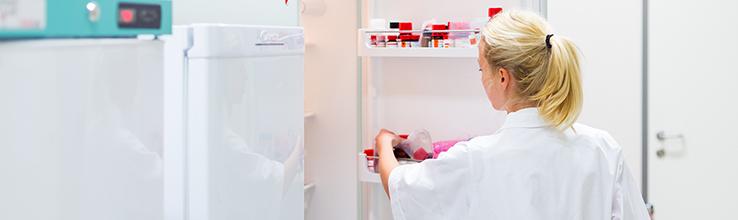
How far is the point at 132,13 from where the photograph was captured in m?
1.16

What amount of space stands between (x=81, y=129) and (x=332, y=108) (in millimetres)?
1455

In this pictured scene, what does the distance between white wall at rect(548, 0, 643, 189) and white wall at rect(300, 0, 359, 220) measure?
64 cm

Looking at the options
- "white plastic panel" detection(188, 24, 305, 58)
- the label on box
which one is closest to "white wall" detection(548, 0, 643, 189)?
"white plastic panel" detection(188, 24, 305, 58)

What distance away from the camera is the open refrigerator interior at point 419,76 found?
7.38 feet

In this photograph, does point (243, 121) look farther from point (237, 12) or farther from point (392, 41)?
point (392, 41)

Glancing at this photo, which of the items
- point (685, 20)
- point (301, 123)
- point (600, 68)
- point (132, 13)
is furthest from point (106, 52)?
point (685, 20)

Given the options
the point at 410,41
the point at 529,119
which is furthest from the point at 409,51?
the point at 529,119

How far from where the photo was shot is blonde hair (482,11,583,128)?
1.57 meters

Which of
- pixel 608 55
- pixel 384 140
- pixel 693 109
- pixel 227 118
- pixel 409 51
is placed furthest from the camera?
pixel 693 109

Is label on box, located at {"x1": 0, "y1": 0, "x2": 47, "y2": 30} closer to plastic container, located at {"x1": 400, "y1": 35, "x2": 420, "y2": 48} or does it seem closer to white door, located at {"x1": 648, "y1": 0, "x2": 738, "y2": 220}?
plastic container, located at {"x1": 400, "y1": 35, "x2": 420, "y2": 48}

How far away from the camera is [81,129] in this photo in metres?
1.09

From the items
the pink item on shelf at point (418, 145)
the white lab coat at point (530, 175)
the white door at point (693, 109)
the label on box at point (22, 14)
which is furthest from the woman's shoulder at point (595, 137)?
the label on box at point (22, 14)

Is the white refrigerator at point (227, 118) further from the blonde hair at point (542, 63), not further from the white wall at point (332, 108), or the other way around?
the white wall at point (332, 108)

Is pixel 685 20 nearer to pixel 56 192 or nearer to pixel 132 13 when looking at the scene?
pixel 132 13
